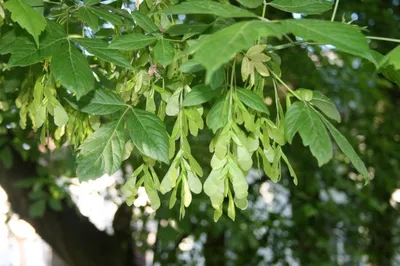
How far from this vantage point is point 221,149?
840 mm

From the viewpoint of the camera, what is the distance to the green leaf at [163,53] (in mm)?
899

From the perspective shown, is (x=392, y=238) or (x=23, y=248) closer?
(x=392, y=238)

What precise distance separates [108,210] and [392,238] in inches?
75.8

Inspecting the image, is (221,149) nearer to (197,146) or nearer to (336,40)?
(336,40)

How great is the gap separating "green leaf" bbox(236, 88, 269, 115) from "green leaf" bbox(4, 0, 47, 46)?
307 millimetres

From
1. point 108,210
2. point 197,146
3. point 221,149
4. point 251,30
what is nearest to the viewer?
point 251,30

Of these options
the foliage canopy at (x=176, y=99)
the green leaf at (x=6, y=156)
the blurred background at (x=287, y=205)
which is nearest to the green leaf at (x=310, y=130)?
the foliage canopy at (x=176, y=99)

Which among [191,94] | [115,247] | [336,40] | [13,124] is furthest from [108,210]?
[336,40]

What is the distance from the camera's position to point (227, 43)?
568 millimetres

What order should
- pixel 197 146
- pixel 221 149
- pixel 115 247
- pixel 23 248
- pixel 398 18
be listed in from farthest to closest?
pixel 23 248
pixel 398 18
pixel 115 247
pixel 197 146
pixel 221 149

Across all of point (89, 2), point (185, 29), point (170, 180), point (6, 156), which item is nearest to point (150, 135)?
point (170, 180)

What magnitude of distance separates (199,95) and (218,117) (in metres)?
0.06

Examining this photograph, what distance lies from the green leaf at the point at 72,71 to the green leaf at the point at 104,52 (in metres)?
0.03

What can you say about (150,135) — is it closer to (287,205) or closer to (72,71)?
(72,71)
